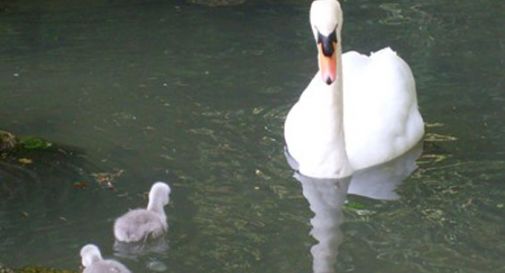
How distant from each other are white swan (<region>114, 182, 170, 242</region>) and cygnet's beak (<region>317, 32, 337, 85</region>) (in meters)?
1.56

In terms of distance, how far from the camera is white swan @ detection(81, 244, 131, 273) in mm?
5980

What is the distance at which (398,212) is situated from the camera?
7.56 m

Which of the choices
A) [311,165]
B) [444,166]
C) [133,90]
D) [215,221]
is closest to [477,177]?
[444,166]

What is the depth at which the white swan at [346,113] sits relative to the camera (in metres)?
8.07

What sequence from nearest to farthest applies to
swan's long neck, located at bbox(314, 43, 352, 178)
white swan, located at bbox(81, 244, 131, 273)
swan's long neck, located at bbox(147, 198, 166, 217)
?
white swan, located at bbox(81, 244, 131, 273) → swan's long neck, located at bbox(147, 198, 166, 217) → swan's long neck, located at bbox(314, 43, 352, 178)

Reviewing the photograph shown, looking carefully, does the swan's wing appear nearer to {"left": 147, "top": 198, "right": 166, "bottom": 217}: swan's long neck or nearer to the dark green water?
the dark green water

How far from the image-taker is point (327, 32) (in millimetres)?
7969

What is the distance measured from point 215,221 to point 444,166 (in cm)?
194

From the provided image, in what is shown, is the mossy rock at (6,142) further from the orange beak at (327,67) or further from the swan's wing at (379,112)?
the swan's wing at (379,112)

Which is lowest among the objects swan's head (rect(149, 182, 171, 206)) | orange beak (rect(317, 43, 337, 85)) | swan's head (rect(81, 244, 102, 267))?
swan's head (rect(149, 182, 171, 206))

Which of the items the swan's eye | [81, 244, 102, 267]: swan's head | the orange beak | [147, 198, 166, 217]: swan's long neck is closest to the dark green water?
[147, 198, 166, 217]: swan's long neck

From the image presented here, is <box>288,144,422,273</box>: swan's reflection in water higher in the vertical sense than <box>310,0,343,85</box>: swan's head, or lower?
lower

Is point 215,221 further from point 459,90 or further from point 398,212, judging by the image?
point 459,90

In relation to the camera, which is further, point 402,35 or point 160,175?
point 402,35
